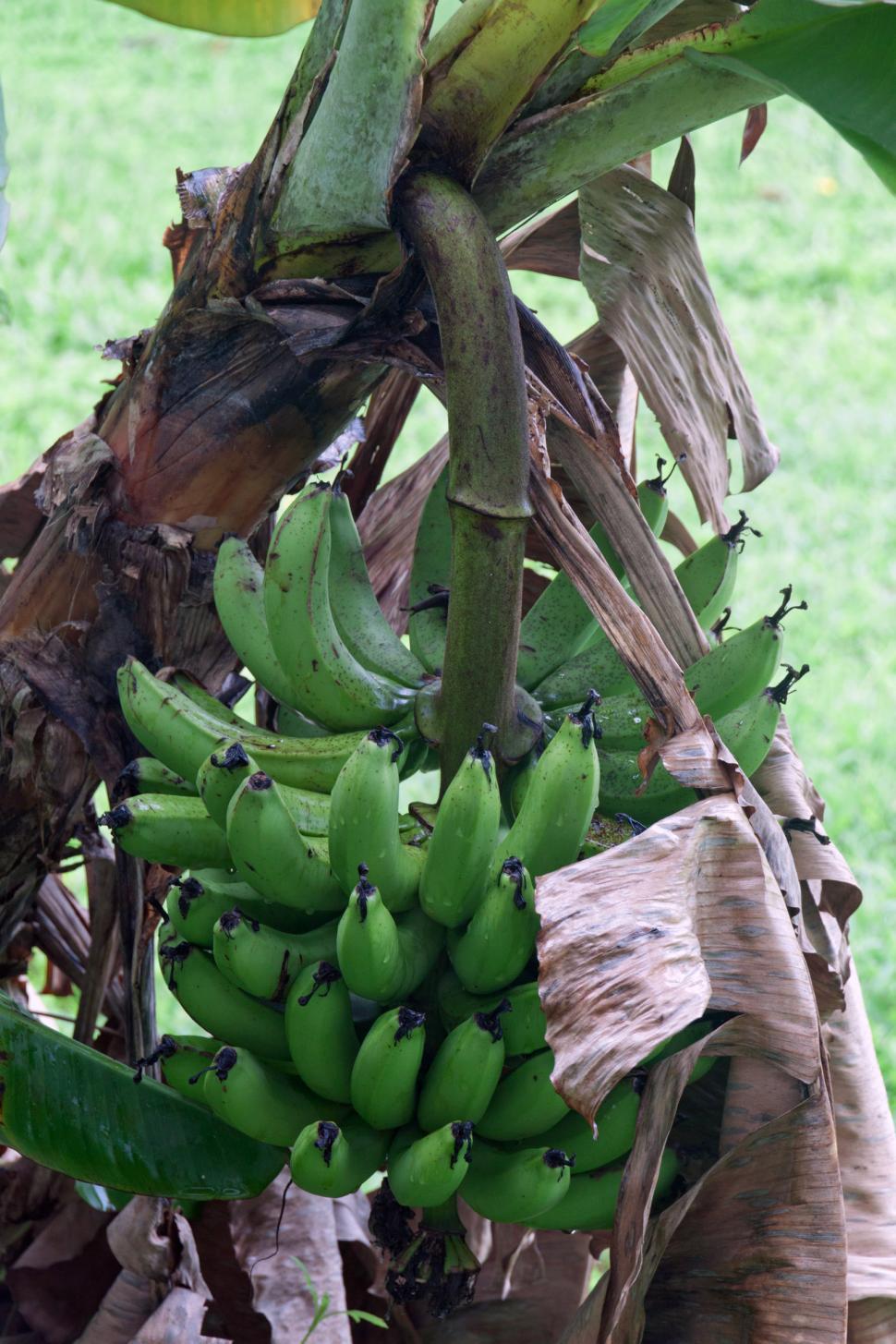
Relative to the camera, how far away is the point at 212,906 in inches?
33.5

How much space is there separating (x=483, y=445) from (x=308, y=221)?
0.18 m

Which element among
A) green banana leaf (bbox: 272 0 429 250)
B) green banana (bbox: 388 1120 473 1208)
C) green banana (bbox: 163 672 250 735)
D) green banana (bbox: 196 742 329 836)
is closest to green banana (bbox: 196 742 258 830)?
green banana (bbox: 196 742 329 836)

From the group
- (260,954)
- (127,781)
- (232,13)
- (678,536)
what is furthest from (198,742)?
(232,13)

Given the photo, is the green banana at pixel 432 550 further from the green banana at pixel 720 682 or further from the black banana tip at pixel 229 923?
the black banana tip at pixel 229 923

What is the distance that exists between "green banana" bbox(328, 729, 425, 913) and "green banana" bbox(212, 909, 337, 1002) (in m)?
0.06

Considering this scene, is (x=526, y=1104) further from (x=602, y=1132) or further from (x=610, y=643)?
(x=610, y=643)

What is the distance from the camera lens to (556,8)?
77 centimetres

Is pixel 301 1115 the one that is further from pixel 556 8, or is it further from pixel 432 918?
pixel 556 8

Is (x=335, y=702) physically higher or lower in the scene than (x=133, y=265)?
lower

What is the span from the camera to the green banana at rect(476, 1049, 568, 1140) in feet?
2.62

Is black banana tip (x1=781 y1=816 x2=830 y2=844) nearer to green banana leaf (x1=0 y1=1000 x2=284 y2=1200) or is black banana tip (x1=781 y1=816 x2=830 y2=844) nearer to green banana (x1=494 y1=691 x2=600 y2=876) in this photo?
green banana (x1=494 y1=691 x2=600 y2=876)

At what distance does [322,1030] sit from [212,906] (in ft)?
0.37

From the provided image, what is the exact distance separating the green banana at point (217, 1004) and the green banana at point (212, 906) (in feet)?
0.05

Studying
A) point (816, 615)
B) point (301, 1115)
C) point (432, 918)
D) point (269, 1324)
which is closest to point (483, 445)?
point (432, 918)
